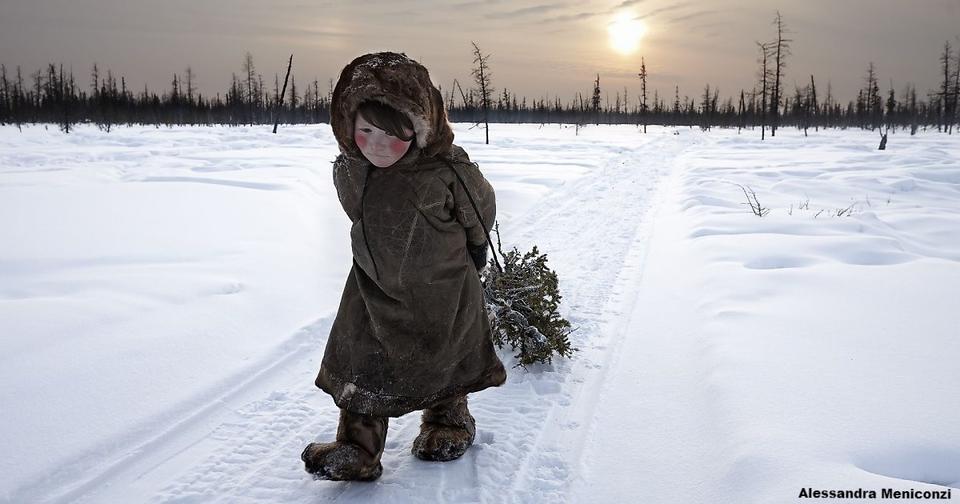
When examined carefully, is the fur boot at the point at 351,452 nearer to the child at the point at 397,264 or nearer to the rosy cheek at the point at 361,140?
the child at the point at 397,264

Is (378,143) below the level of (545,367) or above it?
above

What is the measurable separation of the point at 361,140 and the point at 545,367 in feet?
6.32

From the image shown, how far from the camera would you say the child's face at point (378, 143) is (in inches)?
85.6

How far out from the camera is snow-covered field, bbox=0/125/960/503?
7.93 feet

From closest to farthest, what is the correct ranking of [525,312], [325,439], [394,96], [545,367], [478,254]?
[394,96], [478,254], [325,439], [545,367], [525,312]

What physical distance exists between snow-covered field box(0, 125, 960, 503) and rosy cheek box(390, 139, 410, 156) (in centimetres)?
132

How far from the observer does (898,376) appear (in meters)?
3.06

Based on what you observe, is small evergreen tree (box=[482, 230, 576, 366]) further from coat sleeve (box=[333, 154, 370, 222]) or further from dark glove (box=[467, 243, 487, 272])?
coat sleeve (box=[333, 154, 370, 222])

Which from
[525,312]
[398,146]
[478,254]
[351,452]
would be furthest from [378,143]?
[525,312]

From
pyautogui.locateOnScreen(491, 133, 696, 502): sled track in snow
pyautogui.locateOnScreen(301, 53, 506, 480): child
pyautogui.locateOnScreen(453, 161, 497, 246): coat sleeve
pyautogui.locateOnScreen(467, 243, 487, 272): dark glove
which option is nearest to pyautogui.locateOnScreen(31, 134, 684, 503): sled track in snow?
pyautogui.locateOnScreen(491, 133, 696, 502): sled track in snow

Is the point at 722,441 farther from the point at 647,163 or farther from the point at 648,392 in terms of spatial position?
the point at 647,163

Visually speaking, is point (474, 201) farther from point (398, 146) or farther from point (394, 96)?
point (394, 96)

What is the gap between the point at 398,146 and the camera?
221cm

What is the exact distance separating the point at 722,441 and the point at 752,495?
43 cm
